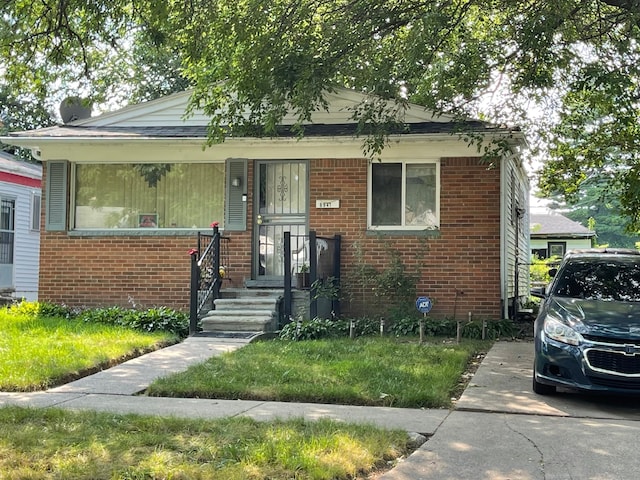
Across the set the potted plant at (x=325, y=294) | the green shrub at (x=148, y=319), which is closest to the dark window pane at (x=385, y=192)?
the potted plant at (x=325, y=294)

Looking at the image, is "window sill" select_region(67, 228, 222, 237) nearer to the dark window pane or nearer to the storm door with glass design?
the storm door with glass design

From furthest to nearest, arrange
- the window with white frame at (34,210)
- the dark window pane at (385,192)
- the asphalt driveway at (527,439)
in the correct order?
the window with white frame at (34,210) → the dark window pane at (385,192) → the asphalt driveway at (527,439)

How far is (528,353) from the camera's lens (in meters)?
9.60

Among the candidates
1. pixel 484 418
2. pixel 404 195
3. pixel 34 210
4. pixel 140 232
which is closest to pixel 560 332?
pixel 484 418

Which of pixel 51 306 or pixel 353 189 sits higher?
pixel 353 189

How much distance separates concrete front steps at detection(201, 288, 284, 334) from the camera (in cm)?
1094

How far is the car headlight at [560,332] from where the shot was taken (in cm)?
640

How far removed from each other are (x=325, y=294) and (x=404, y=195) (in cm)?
244

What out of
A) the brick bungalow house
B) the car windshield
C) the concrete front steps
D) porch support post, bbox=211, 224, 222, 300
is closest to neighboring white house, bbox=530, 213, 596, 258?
the brick bungalow house

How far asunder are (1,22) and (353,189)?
6.33m

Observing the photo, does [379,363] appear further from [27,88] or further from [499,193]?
[27,88]

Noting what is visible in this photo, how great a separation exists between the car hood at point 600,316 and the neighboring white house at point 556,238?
30280 millimetres

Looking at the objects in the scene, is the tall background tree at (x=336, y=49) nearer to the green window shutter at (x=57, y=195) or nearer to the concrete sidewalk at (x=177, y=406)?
the green window shutter at (x=57, y=195)

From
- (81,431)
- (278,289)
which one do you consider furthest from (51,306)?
(81,431)
